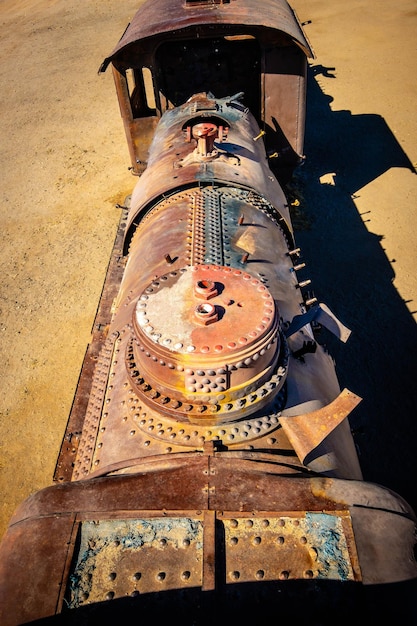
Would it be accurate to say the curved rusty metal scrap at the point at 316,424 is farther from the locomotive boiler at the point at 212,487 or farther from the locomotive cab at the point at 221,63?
the locomotive cab at the point at 221,63

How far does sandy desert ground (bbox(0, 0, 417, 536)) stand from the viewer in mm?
5965

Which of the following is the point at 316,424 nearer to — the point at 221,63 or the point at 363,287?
the point at 363,287

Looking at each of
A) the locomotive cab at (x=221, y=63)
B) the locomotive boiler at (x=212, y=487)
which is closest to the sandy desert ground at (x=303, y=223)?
the locomotive boiler at (x=212, y=487)

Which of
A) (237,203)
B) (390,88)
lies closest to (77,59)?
(390,88)

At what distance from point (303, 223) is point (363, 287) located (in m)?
2.27

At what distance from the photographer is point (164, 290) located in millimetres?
3033

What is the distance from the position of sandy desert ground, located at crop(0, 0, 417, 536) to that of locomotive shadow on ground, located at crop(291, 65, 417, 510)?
0.08ft

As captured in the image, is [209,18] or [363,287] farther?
[363,287]

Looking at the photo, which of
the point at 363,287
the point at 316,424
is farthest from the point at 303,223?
the point at 316,424

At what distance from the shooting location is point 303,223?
9094 millimetres

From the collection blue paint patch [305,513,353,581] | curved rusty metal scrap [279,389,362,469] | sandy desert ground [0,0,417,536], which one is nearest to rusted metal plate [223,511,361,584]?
blue paint patch [305,513,353,581]

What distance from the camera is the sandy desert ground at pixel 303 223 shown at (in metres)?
5.96

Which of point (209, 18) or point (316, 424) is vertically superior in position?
point (209, 18)

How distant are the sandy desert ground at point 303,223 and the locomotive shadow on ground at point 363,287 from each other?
0.02m
